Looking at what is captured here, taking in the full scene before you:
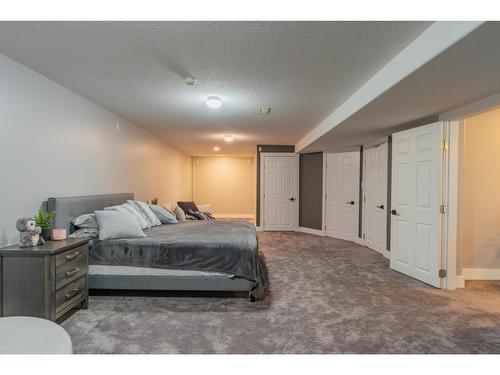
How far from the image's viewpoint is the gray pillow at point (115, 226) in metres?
3.18

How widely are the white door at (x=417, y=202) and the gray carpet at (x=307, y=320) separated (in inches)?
11.4

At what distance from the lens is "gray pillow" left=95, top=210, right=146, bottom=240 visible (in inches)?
Answer: 125

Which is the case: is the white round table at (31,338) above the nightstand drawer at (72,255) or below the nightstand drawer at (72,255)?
below

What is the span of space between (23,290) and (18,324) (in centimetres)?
101

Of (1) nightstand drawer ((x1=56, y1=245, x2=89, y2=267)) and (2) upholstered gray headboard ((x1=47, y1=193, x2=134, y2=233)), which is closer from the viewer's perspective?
(1) nightstand drawer ((x1=56, y1=245, x2=89, y2=267))

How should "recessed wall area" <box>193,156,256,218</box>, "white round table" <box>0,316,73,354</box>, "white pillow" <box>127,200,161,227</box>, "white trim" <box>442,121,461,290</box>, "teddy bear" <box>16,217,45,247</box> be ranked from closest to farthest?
"white round table" <box>0,316,73,354</box>, "teddy bear" <box>16,217,45,247</box>, "white trim" <box>442,121,461,290</box>, "white pillow" <box>127,200,161,227</box>, "recessed wall area" <box>193,156,256,218</box>

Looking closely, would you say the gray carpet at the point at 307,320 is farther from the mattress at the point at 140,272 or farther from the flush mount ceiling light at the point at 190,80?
the flush mount ceiling light at the point at 190,80

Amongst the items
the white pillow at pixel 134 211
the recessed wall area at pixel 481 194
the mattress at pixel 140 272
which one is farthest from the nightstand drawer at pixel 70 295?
the recessed wall area at pixel 481 194

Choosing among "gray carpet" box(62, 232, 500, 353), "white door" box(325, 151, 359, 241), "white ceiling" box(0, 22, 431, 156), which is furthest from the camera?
"white door" box(325, 151, 359, 241)

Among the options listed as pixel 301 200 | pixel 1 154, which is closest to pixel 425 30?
pixel 1 154

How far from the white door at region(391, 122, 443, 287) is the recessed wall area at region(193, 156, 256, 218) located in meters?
7.05

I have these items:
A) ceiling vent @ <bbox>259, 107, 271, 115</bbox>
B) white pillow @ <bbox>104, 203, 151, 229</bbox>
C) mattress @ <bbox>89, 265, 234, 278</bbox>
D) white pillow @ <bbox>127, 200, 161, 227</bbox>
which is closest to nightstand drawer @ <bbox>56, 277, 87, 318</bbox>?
mattress @ <bbox>89, 265, 234, 278</bbox>

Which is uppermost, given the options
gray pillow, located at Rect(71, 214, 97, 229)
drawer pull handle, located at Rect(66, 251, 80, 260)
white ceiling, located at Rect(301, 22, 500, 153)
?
white ceiling, located at Rect(301, 22, 500, 153)

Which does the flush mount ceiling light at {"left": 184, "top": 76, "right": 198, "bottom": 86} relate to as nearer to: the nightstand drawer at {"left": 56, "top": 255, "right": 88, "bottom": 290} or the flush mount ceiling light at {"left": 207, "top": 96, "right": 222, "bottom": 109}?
the flush mount ceiling light at {"left": 207, "top": 96, "right": 222, "bottom": 109}
